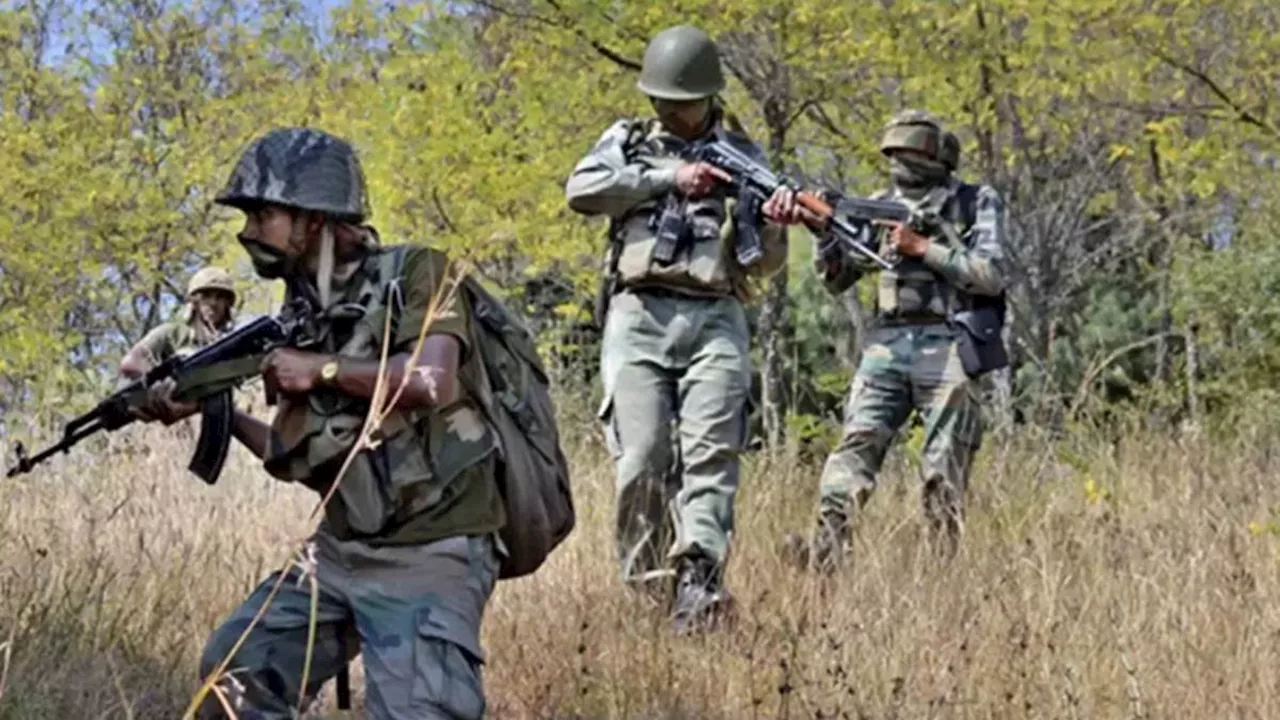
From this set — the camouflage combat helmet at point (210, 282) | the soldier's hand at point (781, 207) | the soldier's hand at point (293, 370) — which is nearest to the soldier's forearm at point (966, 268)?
the soldier's hand at point (781, 207)

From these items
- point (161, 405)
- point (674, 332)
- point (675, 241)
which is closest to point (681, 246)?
point (675, 241)

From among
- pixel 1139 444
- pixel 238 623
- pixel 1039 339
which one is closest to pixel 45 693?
pixel 238 623

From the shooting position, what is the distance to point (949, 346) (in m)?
5.45

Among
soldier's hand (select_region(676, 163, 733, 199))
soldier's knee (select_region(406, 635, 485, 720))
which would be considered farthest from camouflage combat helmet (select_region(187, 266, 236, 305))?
soldier's knee (select_region(406, 635, 485, 720))

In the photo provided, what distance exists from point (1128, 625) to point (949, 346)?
5.67ft

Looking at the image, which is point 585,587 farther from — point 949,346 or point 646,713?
point 949,346

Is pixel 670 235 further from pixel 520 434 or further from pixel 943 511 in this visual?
pixel 520 434

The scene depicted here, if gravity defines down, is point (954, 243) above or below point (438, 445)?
above

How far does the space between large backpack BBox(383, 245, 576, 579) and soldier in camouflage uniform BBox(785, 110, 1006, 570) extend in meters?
2.35

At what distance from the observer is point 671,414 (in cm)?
471

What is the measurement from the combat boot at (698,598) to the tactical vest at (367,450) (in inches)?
63.6

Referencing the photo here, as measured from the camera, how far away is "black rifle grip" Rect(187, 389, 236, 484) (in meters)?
2.81

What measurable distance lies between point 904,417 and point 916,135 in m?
1.01

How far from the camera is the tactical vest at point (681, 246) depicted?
466 cm
